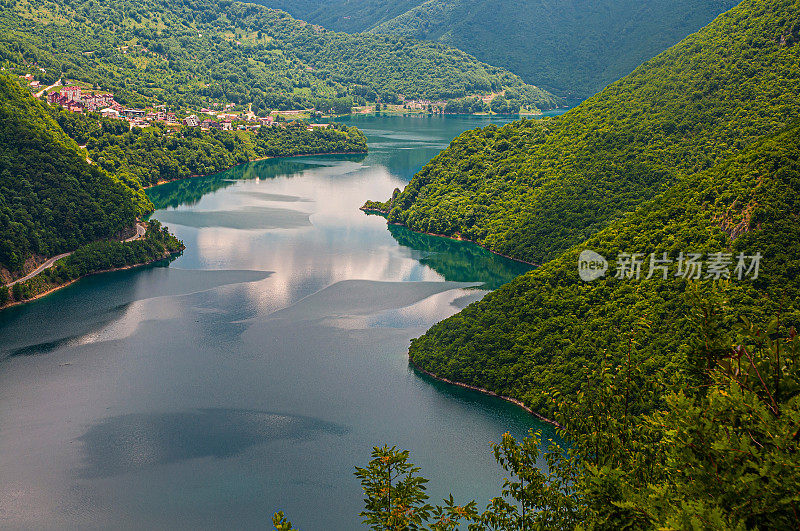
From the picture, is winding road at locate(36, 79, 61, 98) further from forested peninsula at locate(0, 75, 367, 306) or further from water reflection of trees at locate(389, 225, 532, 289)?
water reflection of trees at locate(389, 225, 532, 289)

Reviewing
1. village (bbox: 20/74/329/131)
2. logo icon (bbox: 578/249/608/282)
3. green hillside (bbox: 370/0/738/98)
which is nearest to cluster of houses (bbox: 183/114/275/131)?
village (bbox: 20/74/329/131)

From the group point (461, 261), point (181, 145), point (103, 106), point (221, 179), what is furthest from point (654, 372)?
point (103, 106)

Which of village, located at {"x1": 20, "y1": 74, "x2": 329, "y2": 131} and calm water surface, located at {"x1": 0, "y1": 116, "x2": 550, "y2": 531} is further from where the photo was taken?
village, located at {"x1": 20, "y1": 74, "x2": 329, "y2": 131}

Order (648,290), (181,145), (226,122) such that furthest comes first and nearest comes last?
(226,122) < (181,145) < (648,290)

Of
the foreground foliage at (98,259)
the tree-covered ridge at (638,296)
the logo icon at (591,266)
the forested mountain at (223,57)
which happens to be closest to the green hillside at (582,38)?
the forested mountain at (223,57)

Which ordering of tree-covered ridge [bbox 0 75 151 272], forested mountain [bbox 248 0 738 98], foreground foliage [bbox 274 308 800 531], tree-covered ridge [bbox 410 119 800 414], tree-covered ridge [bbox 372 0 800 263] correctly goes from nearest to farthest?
foreground foliage [bbox 274 308 800 531]
tree-covered ridge [bbox 410 119 800 414]
tree-covered ridge [bbox 0 75 151 272]
tree-covered ridge [bbox 372 0 800 263]
forested mountain [bbox 248 0 738 98]

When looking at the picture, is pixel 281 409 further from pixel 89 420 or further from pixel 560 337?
pixel 560 337

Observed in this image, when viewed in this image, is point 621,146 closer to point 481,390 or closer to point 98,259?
point 481,390

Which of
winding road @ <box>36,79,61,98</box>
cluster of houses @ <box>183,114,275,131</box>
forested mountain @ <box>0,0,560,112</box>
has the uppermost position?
forested mountain @ <box>0,0,560,112</box>
